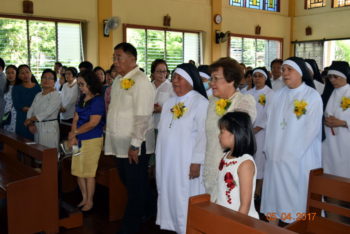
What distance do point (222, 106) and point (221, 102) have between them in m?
0.03

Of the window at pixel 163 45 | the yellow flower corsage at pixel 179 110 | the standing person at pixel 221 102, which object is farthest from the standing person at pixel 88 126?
the window at pixel 163 45

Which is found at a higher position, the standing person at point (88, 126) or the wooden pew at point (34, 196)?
the standing person at point (88, 126)

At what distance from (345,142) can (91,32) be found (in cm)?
726

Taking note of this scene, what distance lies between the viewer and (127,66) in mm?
3482

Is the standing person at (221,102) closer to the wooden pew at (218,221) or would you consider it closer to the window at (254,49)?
the wooden pew at (218,221)

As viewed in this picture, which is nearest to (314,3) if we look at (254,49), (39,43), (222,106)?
(254,49)

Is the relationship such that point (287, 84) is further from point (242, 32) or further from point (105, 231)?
point (242, 32)

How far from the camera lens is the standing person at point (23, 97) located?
5340mm

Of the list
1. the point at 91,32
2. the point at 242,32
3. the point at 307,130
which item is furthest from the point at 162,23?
the point at 307,130

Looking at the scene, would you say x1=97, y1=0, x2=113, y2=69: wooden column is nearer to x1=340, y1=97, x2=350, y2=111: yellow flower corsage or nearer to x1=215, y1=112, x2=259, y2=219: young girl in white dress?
x1=340, y1=97, x2=350, y2=111: yellow flower corsage

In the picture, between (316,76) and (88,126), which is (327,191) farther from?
(316,76)

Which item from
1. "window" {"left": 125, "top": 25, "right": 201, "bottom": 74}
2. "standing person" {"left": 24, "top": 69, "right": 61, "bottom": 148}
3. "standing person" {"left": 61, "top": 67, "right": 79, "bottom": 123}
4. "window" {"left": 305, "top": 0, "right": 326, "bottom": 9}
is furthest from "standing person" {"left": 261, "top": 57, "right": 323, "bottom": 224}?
"window" {"left": 305, "top": 0, "right": 326, "bottom": 9}

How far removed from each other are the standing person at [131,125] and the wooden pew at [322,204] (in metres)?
1.48

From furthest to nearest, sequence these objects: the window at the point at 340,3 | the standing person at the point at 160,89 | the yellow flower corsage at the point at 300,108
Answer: the window at the point at 340,3
the standing person at the point at 160,89
the yellow flower corsage at the point at 300,108
